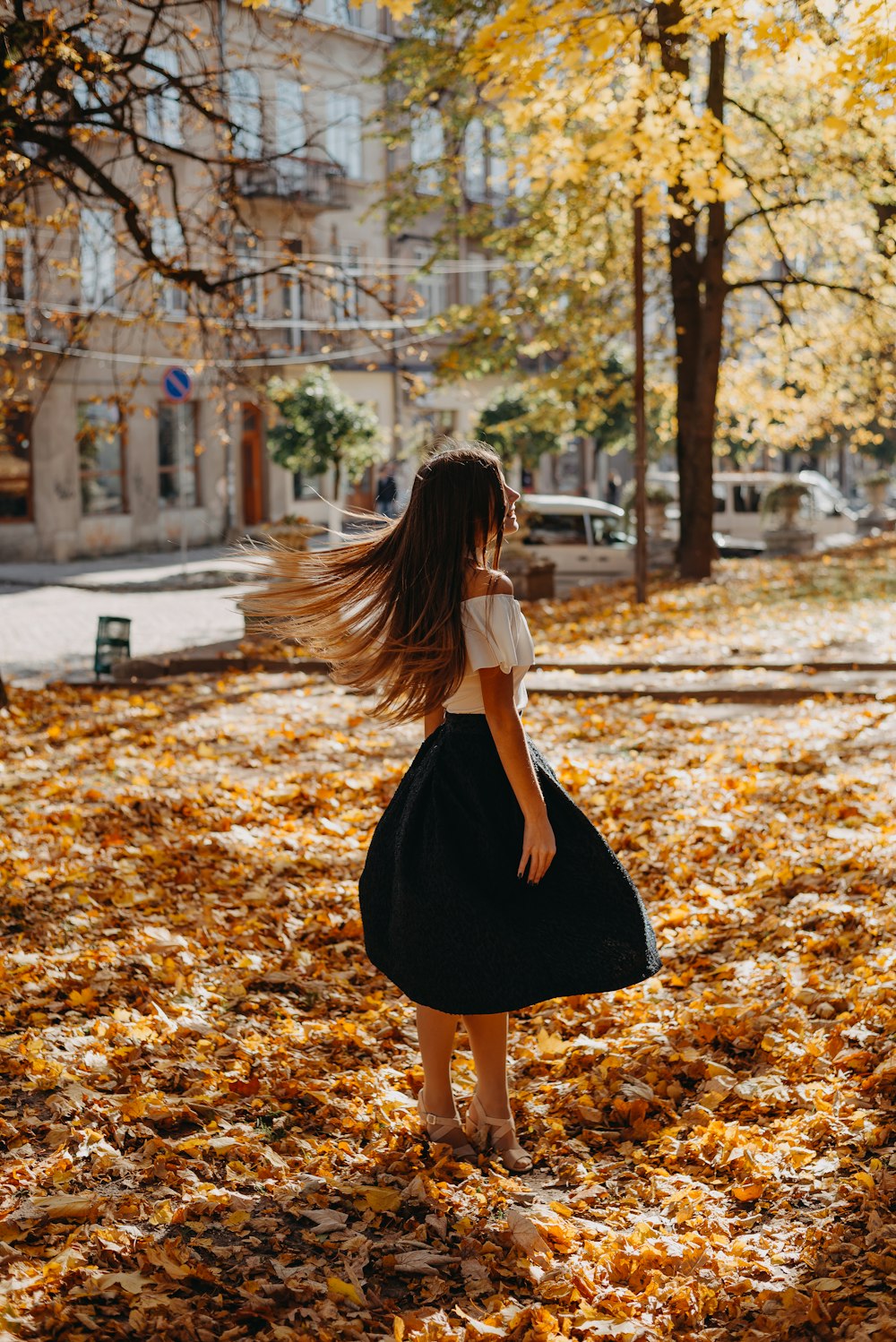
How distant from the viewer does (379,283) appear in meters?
12.1

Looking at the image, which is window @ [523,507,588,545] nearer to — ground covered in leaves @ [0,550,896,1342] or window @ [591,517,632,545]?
window @ [591,517,632,545]

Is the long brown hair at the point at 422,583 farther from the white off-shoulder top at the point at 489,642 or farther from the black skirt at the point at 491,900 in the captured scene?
the black skirt at the point at 491,900

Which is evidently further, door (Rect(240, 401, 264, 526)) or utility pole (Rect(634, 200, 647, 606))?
door (Rect(240, 401, 264, 526))

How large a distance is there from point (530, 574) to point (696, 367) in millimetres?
3959

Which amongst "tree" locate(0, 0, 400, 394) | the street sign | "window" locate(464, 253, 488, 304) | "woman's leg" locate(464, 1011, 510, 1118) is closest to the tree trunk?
the street sign

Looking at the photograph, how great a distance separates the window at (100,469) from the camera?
31.5 meters

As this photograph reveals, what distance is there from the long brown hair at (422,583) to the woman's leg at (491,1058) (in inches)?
32.0

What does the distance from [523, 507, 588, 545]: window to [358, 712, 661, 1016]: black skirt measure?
2252 cm

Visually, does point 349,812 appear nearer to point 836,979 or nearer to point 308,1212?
point 836,979

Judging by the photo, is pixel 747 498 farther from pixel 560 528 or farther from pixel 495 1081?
pixel 495 1081

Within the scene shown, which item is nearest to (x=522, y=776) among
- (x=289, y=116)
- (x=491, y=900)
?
(x=491, y=900)

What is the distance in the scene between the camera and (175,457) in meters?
34.4

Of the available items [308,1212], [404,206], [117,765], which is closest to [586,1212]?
[308,1212]

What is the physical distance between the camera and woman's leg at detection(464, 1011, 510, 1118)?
3.79m
